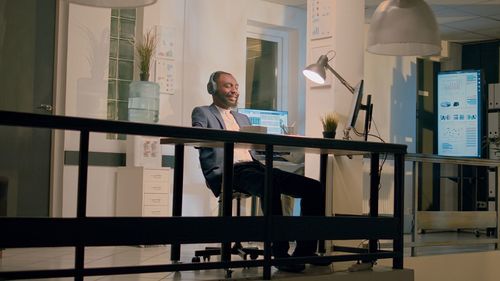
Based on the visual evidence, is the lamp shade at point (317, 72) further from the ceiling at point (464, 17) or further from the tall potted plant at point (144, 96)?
the ceiling at point (464, 17)

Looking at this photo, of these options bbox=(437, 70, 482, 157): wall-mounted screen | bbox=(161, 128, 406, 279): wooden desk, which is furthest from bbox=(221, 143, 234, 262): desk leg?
bbox=(437, 70, 482, 157): wall-mounted screen

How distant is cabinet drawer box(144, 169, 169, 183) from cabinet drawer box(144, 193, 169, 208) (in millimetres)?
138

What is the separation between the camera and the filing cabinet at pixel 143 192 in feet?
20.1

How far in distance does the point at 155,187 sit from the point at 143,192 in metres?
0.14

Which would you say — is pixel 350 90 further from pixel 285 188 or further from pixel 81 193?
pixel 81 193

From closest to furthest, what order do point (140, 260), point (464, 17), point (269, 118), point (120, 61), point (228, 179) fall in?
point (228, 179)
point (140, 260)
point (120, 61)
point (269, 118)
point (464, 17)

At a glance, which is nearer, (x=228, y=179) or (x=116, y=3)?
(x=116, y=3)

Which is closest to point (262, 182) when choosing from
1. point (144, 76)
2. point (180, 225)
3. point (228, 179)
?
point (228, 179)

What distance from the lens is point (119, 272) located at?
2818mm

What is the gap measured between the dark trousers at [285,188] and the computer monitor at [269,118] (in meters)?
3.11

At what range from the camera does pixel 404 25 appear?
4453mm

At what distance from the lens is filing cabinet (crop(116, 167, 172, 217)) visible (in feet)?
20.1

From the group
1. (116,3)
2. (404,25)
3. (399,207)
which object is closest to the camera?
(116,3)

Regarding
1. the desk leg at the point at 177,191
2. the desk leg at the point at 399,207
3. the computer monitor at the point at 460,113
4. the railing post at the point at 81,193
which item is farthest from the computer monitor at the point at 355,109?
the computer monitor at the point at 460,113
